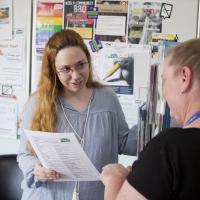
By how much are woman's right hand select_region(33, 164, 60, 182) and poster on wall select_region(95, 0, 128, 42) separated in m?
1.13

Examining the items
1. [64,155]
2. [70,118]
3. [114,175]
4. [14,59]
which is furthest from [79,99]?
[14,59]

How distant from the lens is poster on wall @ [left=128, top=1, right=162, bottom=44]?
2102mm

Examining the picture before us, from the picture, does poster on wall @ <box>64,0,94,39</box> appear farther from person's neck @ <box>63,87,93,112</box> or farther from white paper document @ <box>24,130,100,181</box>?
white paper document @ <box>24,130,100,181</box>

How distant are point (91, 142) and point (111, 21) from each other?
3.38ft

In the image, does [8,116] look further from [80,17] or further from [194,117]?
[194,117]

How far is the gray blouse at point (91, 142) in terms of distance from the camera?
4.63 feet

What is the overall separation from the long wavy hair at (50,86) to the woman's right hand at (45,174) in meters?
0.18

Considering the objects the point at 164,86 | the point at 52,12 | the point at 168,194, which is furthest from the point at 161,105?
the point at 52,12

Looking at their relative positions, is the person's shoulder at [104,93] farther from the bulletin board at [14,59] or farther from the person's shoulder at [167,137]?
the bulletin board at [14,59]

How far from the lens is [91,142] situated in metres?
1.43

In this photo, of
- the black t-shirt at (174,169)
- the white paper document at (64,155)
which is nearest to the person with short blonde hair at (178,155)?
the black t-shirt at (174,169)

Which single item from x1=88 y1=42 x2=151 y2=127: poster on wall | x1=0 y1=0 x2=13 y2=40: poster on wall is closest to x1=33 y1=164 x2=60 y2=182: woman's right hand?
x1=88 y1=42 x2=151 y2=127: poster on wall

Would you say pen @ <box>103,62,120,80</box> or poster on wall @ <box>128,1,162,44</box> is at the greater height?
poster on wall @ <box>128,1,162,44</box>

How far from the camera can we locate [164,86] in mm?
837
